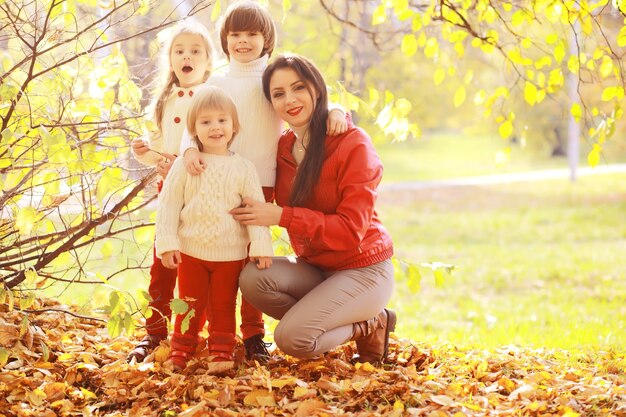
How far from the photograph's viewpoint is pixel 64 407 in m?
2.83

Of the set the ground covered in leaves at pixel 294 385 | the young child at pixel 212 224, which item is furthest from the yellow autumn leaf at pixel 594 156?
the young child at pixel 212 224

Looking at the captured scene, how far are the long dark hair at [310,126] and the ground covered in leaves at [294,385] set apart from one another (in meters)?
0.74

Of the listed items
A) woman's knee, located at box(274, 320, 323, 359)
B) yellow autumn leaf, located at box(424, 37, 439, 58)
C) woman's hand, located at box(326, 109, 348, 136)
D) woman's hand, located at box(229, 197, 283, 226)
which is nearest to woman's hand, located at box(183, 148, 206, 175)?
woman's hand, located at box(229, 197, 283, 226)

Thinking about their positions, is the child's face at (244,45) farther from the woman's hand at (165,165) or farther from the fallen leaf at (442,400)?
the fallen leaf at (442,400)

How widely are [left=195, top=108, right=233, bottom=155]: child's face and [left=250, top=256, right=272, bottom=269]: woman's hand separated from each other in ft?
1.56

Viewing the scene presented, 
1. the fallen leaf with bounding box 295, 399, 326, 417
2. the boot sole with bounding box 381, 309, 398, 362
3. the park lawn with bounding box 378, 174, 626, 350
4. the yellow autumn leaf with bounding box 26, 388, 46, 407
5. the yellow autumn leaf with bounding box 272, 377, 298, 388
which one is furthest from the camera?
the park lawn with bounding box 378, 174, 626, 350

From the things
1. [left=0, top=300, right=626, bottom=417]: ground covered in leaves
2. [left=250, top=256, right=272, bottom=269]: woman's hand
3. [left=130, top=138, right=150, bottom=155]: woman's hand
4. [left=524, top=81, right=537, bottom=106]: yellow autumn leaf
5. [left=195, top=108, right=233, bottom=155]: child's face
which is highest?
[left=524, top=81, right=537, bottom=106]: yellow autumn leaf

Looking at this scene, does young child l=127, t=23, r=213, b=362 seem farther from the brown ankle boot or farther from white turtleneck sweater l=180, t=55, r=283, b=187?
the brown ankle boot

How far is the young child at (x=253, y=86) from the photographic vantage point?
3191 mm

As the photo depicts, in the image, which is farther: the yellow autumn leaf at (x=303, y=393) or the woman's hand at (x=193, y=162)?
the woman's hand at (x=193, y=162)

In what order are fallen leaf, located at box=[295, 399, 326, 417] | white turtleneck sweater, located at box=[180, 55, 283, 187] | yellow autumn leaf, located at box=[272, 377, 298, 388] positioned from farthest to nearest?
1. white turtleneck sweater, located at box=[180, 55, 283, 187]
2. yellow autumn leaf, located at box=[272, 377, 298, 388]
3. fallen leaf, located at box=[295, 399, 326, 417]

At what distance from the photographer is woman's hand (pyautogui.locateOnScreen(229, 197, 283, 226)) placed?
3.06 metres

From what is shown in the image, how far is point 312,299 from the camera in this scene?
3.18m

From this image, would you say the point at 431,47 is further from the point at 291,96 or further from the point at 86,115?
the point at 86,115
